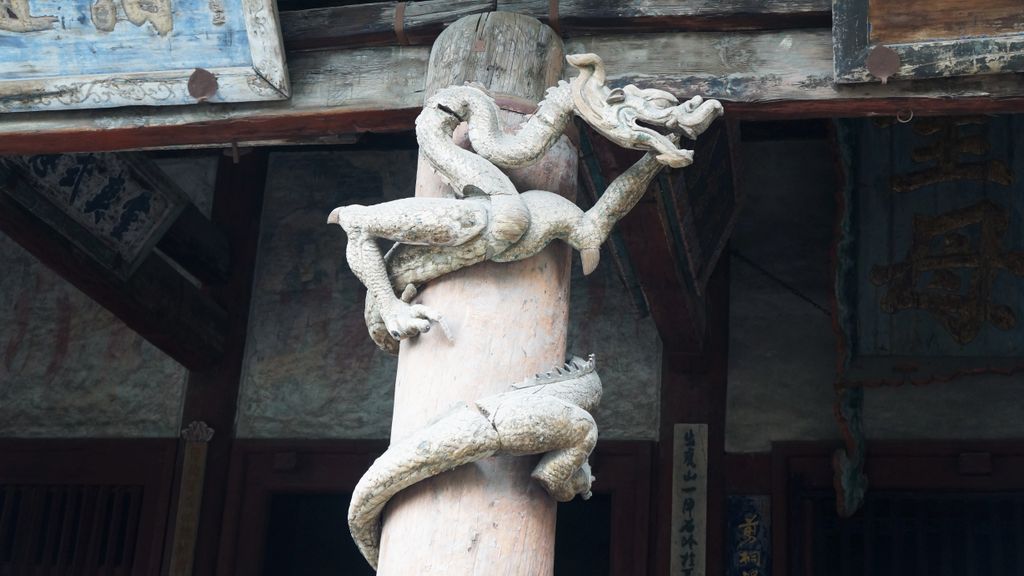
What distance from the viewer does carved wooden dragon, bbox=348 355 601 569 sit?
12.7 ft

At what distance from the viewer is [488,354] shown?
409 centimetres

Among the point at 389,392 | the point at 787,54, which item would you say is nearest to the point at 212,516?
the point at 389,392

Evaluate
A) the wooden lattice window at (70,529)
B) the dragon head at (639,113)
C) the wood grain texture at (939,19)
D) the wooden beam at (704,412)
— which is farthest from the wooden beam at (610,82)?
the wooden lattice window at (70,529)

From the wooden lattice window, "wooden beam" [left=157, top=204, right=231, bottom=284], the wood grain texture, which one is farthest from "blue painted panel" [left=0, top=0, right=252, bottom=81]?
the wooden lattice window

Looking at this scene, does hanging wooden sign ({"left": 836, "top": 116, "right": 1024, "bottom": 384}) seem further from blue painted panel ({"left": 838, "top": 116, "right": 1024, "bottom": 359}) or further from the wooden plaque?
the wooden plaque

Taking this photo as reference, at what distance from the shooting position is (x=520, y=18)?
464 centimetres

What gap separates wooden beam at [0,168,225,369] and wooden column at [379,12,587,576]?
6.96 feet

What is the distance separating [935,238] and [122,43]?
2.87 metres

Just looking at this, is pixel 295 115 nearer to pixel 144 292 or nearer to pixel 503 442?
pixel 503 442

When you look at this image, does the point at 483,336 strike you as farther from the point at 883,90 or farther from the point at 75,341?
the point at 75,341

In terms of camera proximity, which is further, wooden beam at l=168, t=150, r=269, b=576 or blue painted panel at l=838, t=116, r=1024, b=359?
wooden beam at l=168, t=150, r=269, b=576

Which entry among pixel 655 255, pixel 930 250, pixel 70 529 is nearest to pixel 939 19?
pixel 655 255

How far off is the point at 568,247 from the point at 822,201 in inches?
102

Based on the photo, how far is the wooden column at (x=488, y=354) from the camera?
388 centimetres
